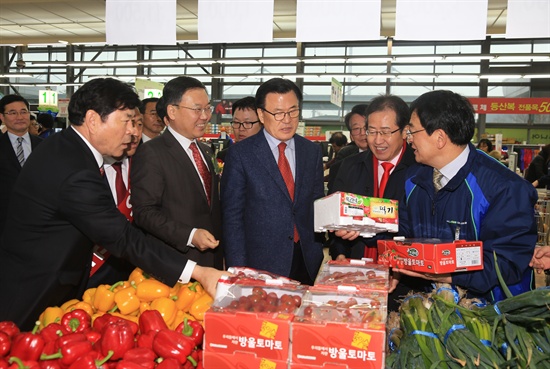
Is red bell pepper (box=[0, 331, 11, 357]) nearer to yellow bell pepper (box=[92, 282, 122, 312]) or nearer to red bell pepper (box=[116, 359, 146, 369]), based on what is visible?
red bell pepper (box=[116, 359, 146, 369])

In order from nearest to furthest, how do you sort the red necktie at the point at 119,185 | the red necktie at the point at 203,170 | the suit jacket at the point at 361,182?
1. the suit jacket at the point at 361,182
2. the red necktie at the point at 203,170
3. the red necktie at the point at 119,185

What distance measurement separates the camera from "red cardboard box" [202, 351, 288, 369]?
63.7 inches

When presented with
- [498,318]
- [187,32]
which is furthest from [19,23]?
[498,318]

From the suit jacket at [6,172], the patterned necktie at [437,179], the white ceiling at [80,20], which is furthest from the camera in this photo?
the white ceiling at [80,20]

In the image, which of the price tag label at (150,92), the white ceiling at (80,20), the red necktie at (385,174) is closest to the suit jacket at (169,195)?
the red necktie at (385,174)

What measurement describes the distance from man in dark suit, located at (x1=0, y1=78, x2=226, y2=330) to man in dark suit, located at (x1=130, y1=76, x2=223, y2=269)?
19.2 inches

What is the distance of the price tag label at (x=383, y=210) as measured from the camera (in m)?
2.54

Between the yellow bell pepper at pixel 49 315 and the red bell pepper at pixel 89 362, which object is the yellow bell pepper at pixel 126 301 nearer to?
the yellow bell pepper at pixel 49 315

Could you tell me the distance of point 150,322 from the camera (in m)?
1.99

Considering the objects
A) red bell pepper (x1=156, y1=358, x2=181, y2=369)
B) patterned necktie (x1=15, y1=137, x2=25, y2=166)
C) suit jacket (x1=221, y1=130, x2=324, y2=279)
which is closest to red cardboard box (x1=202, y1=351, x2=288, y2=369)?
red bell pepper (x1=156, y1=358, x2=181, y2=369)

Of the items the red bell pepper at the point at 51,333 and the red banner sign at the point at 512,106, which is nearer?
the red bell pepper at the point at 51,333

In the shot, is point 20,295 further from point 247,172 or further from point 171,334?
point 247,172

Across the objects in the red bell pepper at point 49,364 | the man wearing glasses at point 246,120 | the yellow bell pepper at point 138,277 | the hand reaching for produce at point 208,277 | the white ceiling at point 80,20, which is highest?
the white ceiling at point 80,20

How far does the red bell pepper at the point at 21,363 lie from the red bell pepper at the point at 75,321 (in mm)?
236
